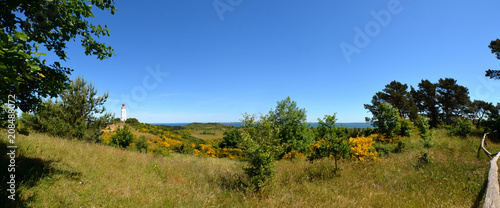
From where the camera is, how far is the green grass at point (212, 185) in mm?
3904

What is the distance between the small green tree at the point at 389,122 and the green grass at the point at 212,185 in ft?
42.7

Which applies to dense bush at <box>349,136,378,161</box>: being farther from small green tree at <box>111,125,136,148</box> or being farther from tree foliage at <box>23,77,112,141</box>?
small green tree at <box>111,125,136,148</box>

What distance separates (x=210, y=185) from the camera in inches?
237

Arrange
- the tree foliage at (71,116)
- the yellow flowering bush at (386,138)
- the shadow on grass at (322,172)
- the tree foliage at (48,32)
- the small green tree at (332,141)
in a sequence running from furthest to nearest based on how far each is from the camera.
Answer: the yellow flowering bush at (386,138), the tree foliage at (71,116), the small green tree at (332,141), the shadow on grass at (322,172), the tree foliage at (48,32)

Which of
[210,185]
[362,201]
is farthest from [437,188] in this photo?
[210,185]

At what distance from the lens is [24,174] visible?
402cm

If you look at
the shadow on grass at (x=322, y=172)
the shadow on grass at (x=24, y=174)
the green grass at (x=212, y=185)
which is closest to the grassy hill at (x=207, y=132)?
the shadow on grass at (x=322, y=172)

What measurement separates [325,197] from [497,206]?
330 centimetres

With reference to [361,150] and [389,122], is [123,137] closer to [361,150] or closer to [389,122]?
[361,150]

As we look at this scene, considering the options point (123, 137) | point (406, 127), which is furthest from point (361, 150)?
point (123, 137)

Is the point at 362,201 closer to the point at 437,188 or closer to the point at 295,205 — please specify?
the point at 295,205

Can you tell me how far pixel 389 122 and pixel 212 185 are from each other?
2166 centimetres

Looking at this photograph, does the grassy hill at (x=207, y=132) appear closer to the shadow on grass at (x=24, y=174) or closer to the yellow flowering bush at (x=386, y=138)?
the yellow flowering bush at (x=386, y=138)

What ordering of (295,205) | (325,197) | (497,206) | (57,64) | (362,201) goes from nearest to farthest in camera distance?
(497,206) < (57,64) < (295,205) < (362,201) < (325,197)
